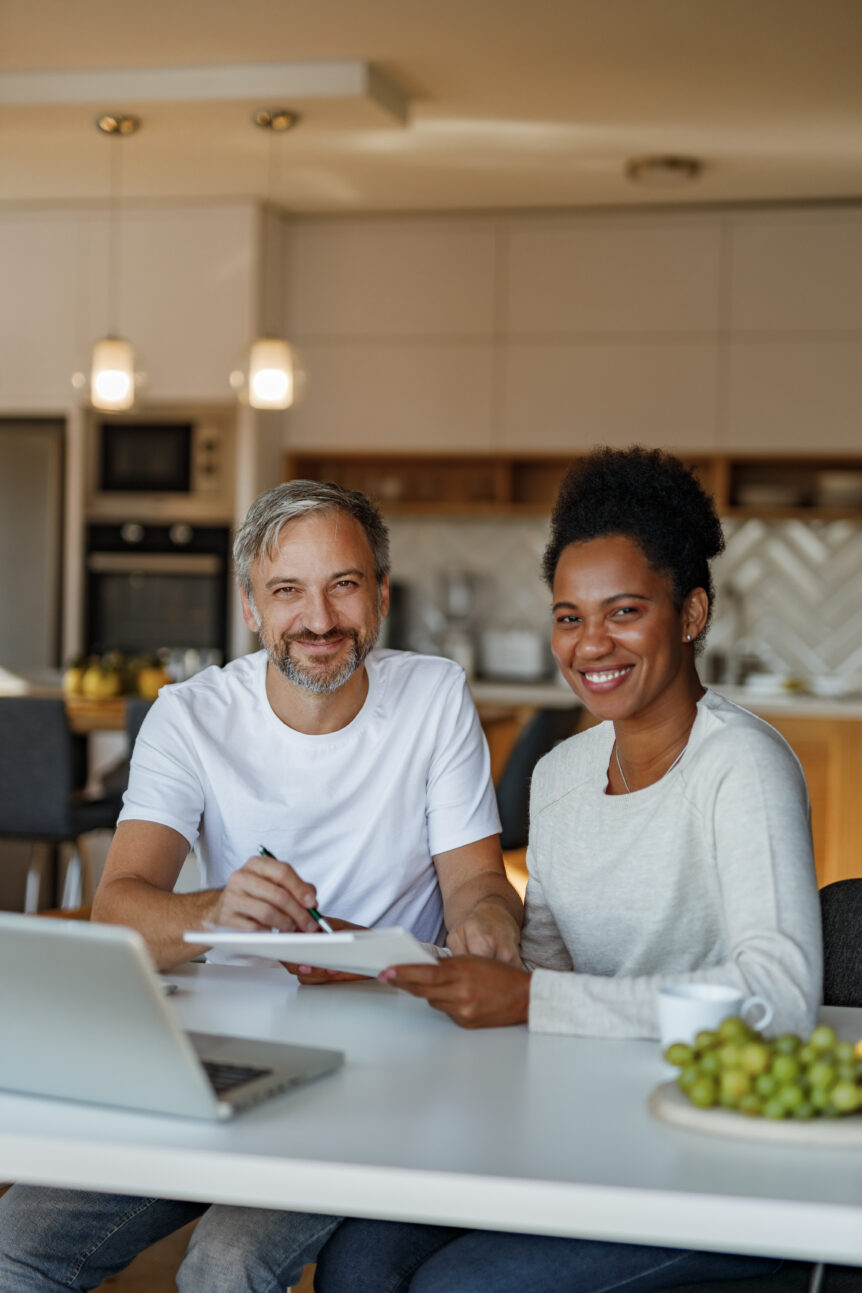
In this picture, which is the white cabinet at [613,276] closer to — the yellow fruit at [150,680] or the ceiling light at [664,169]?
the ceiling light at [664,169]

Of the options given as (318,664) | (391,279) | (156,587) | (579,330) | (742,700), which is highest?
(391,279)

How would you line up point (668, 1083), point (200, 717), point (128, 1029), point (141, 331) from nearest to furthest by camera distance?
point (128, 1029), point (668, 1083), point (200, 717), point (141, 331)

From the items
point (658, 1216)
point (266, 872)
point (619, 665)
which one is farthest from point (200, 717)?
point (658, 1216)

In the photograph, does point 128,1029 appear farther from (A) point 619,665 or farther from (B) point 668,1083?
(A) point 619,665

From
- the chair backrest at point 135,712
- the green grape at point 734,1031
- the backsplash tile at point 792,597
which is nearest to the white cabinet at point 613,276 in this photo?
the backsplash tile at point 792,597

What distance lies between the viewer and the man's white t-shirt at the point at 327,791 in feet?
6.17

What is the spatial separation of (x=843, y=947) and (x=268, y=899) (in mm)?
650

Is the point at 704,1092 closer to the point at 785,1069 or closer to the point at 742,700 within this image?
the point at 785,1069

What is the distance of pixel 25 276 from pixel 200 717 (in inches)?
173

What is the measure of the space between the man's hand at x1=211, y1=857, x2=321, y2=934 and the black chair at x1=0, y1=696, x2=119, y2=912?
242cm

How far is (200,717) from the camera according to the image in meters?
1.91

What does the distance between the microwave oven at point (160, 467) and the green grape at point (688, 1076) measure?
471 centimetres

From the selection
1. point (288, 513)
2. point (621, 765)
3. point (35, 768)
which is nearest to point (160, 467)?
point (35, 768)

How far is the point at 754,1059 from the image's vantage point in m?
1.07
